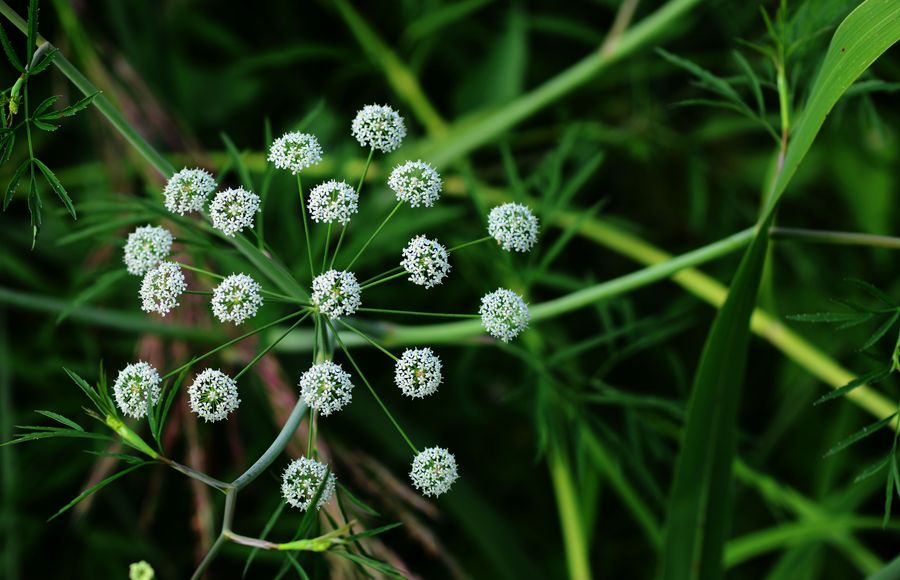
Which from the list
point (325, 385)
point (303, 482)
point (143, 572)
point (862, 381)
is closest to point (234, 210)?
point (325, 385)

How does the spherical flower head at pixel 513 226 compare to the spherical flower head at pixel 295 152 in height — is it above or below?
below

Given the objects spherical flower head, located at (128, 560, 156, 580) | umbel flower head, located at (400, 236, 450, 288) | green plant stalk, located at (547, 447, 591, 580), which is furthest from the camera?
green plant stalk, located at (547, 447, 591, 580)

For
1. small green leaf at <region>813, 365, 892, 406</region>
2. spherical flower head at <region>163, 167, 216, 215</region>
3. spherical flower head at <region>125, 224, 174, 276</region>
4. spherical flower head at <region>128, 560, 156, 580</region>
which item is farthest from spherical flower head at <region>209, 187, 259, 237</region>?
small green leaf at <region>813, 365, 892, 406</region>

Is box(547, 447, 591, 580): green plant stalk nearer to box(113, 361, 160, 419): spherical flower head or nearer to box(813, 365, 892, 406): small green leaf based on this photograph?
box(813, 365, 892, 406): small green leaf

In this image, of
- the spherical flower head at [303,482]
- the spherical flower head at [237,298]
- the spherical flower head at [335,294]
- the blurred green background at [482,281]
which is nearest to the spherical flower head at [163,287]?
the spherical flower head at [237,298]

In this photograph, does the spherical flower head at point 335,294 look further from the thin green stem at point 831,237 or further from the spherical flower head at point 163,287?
the thin green stem at point 831,237

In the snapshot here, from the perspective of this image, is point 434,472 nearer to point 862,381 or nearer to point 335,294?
point 335,294
